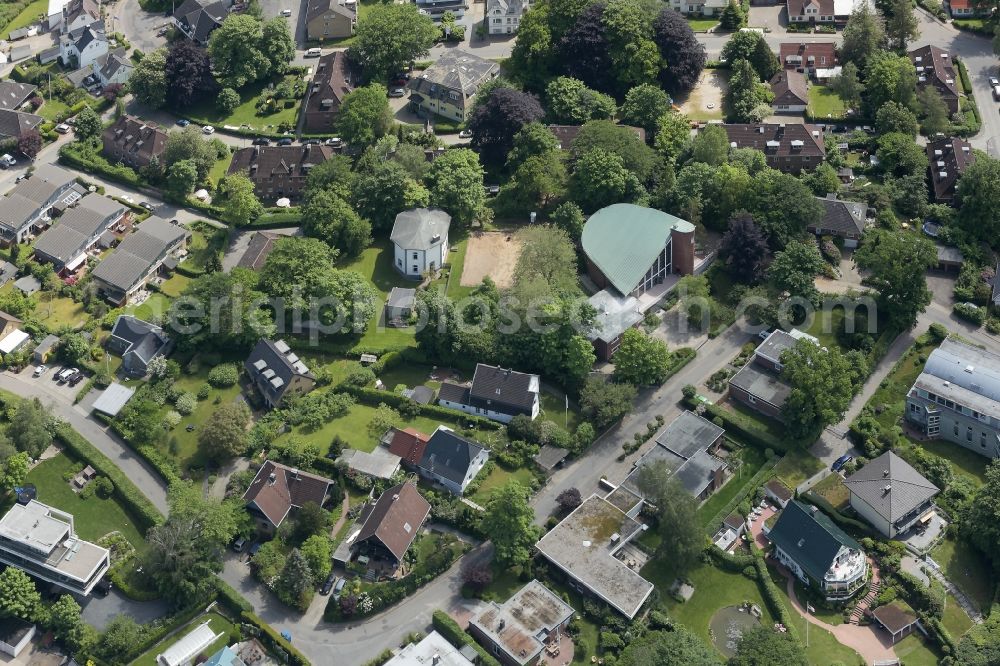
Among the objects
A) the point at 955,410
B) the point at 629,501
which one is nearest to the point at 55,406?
the point at 629,501

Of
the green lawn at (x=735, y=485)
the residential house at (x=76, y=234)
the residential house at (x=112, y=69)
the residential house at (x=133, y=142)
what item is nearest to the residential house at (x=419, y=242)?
the residential house at (x=76, y=234)


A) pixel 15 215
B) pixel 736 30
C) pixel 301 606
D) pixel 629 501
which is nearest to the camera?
pixel 301 606

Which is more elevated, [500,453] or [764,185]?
[764,185]

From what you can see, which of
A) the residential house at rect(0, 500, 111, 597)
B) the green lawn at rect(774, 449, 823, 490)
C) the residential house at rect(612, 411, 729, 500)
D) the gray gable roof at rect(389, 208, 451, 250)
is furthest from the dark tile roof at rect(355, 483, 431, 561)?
the gray gable roof at rect(389, 208, 451, 250)

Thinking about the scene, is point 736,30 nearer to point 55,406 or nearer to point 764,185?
point 764,185

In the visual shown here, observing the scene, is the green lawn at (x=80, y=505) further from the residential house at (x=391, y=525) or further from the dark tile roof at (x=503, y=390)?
the dark tile roof at (x=503, y=390)

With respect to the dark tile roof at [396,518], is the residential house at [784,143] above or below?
above

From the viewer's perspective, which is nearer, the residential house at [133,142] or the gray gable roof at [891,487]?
the gray gable roof at [891,487]

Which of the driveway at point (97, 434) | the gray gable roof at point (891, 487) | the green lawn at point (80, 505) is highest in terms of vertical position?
the gray gable roof at point (891, 487)
